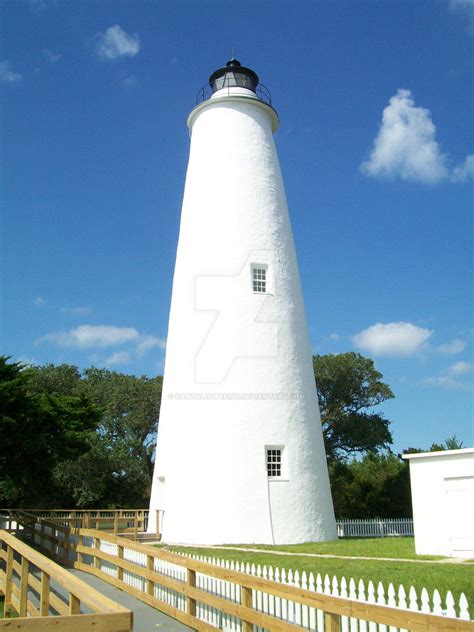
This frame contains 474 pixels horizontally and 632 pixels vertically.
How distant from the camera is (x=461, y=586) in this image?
29.4ft

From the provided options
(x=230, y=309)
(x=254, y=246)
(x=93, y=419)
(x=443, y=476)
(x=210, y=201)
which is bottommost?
(x=443, y=476)

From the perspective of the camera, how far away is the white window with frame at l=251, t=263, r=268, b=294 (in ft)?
61.5

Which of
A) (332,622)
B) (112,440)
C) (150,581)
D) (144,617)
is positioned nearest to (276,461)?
(150,581)

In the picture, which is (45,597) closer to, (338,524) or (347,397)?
(338,524)

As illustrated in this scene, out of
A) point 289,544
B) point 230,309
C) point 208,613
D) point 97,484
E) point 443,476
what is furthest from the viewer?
point 97,484

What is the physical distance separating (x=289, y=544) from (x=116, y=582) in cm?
658

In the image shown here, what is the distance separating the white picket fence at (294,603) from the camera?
5406 mm

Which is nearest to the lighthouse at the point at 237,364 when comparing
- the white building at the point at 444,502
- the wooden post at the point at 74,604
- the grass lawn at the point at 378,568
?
the grass lawn at the point at 378,568

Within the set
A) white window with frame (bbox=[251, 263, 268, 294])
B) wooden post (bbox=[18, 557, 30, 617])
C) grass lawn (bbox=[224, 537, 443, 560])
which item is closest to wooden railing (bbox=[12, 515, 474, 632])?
wooden post (bbox=[18, 557, 30, 617])

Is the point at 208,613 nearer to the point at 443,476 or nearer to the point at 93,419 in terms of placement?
the point at 443,476

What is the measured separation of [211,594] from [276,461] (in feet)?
32.2

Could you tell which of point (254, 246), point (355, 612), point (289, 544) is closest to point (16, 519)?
point (289, 544)

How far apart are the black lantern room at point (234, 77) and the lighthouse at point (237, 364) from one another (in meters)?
0.88

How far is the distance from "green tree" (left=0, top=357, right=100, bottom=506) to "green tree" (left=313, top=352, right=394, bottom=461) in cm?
1836
